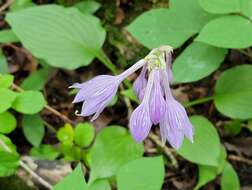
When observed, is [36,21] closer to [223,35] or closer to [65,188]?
[223,35]

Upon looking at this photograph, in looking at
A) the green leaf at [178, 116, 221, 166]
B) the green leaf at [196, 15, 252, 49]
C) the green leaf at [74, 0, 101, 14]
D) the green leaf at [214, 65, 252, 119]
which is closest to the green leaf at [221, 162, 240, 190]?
the green leaf at [178, 116, 221, 166]

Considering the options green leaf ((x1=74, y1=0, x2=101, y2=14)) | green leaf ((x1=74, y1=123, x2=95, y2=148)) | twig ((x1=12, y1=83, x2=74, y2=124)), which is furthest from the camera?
green leaf ((x1=74, y1=0, x2=101, y2=14))

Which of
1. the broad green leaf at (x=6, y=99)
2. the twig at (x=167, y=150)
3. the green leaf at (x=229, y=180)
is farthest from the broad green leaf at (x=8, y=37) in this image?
the green leaf at (x=229, y=180)

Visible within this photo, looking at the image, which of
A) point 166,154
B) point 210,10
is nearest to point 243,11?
point 210,10

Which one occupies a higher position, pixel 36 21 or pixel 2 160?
pixel 36 21

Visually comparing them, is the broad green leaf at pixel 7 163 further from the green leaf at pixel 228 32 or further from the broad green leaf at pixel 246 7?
the broad green leaf at pixel 246 7

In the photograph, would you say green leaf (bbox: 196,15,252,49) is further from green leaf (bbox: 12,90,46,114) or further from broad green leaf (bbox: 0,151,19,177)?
broad green leaf (bbox: 0,151,19,177)
